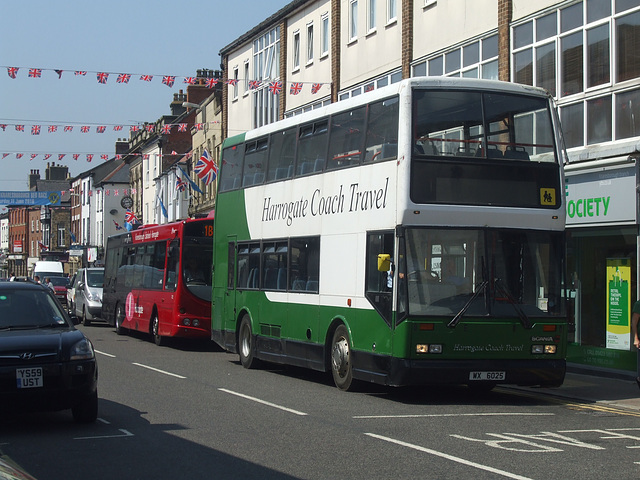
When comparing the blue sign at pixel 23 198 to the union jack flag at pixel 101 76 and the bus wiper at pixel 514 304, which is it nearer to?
the union jack flag at pixel 101 76

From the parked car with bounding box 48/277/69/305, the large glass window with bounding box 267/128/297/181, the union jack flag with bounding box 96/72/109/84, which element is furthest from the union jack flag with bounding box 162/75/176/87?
the parked car with bounding box 48/277/69/305

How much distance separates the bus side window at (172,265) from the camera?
2423 cm

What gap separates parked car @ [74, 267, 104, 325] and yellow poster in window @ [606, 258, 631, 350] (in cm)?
2198

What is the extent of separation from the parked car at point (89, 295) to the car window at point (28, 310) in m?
24.3

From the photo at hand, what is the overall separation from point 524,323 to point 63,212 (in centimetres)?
10065

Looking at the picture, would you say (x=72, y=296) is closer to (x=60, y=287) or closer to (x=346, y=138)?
(x=60, y=287)

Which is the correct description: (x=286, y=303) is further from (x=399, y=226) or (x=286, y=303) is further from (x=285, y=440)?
(x=285, y=440)

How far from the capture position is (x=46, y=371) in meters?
9.98

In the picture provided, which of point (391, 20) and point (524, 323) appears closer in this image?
point (524, 323)

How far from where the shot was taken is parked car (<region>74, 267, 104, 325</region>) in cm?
3550

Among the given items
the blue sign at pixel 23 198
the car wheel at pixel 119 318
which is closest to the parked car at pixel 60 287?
the blue sign at pixel 23 198

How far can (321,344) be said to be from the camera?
15.5 m

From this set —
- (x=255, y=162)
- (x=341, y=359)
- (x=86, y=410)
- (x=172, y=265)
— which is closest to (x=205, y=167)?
(x=172, y=265)

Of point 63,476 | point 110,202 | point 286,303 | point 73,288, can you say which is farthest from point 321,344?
point 110,202
